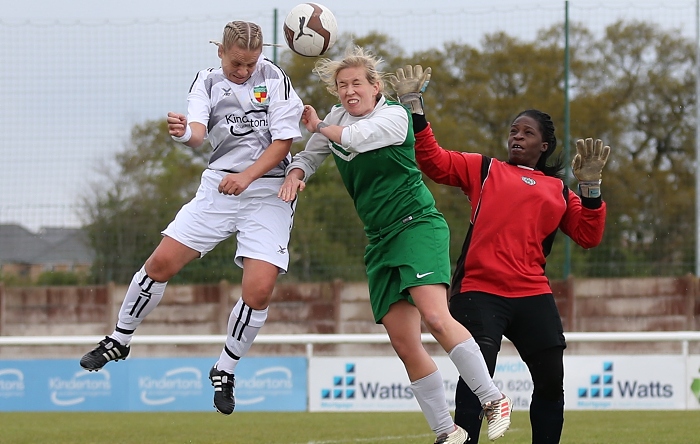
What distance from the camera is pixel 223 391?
602 centimetres

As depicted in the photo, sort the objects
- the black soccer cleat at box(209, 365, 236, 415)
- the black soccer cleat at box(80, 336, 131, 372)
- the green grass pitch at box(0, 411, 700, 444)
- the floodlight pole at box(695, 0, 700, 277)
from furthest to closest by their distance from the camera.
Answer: the floodlight pole at box(695, 0, 700, 277) < the green grass pitch at box(0, 411, 700, 444) < the black soccer cleat at box(80, 336, 131, 372) < the black soccer cleat at box(209, 365, 236, 415)

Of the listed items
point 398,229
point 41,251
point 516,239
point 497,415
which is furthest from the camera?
point 41,251

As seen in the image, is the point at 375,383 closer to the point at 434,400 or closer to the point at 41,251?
the point at 41,251

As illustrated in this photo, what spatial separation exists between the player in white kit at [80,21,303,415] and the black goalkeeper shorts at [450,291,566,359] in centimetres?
114

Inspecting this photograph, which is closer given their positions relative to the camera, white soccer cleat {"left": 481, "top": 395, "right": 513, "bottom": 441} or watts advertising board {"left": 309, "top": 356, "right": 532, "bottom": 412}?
white soccer cleat {"left": 481, "top": 395, "right": 513, "bottom": 441}

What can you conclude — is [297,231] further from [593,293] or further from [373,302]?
[373,302]

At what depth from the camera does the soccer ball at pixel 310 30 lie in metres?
6.29

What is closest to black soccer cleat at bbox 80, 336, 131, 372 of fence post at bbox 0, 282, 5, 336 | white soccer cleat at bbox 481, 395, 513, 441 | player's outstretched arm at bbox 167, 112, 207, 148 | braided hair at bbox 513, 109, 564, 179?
player's outstretched arm at bbox 167, 112, 207, 148

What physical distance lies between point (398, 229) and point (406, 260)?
19 centimetres

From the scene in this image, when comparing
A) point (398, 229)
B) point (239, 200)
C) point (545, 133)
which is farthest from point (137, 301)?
point (545, 133)

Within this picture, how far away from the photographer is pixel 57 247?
1376cm

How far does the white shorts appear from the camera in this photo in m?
6.02

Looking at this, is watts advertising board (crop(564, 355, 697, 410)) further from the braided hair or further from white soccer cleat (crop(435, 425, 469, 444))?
white soccer cleat (crop(435, 425, 469, 444))

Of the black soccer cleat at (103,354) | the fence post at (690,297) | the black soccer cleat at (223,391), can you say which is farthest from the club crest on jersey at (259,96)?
the fence post at (690,297)
